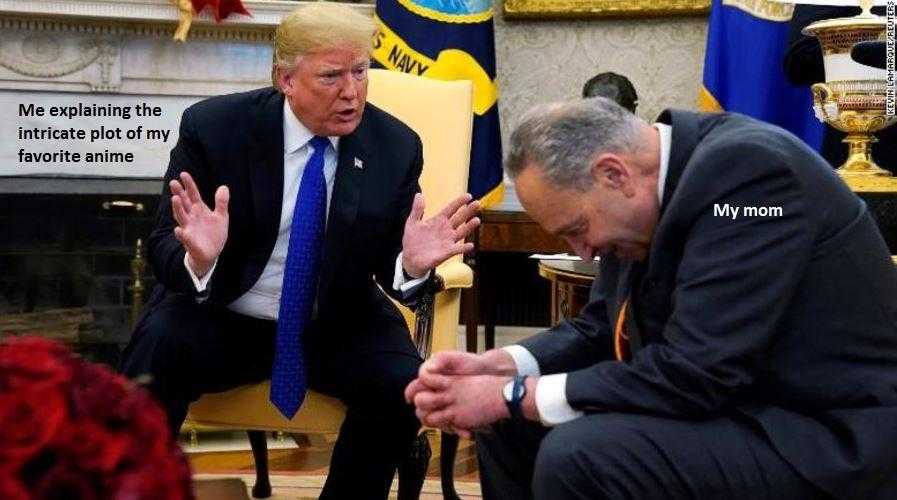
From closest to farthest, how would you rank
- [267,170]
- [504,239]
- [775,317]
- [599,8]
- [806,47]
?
1. [775,317]
2. [267,170]
3. [806,47]
4. [504,239]
5. [599,8]

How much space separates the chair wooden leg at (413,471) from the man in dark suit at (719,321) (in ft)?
2.85

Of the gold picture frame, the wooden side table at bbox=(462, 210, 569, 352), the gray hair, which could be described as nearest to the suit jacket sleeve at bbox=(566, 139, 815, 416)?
the gray hair

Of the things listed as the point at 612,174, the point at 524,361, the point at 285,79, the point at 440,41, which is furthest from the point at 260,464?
the point at 440,41

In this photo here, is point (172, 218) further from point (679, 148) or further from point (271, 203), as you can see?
point (679, 148)

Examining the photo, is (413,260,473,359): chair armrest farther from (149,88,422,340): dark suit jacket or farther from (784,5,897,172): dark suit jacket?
(784,5,897,172): dark suit jacket

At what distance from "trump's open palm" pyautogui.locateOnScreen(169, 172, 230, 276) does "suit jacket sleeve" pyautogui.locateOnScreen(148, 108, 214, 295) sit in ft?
0.36

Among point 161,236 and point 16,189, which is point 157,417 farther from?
point 16,189

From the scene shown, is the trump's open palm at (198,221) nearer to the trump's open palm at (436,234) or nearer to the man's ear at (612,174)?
the trump's open palm at (436,234)

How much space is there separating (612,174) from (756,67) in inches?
114

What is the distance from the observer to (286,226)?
236 cm

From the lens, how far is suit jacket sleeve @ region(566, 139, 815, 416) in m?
1.49

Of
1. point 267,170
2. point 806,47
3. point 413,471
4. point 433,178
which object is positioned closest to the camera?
point 267,170

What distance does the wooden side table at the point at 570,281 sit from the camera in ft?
8.14

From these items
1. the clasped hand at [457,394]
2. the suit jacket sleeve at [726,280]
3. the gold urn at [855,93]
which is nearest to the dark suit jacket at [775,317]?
the suit jacket sleeve at [726,280]
